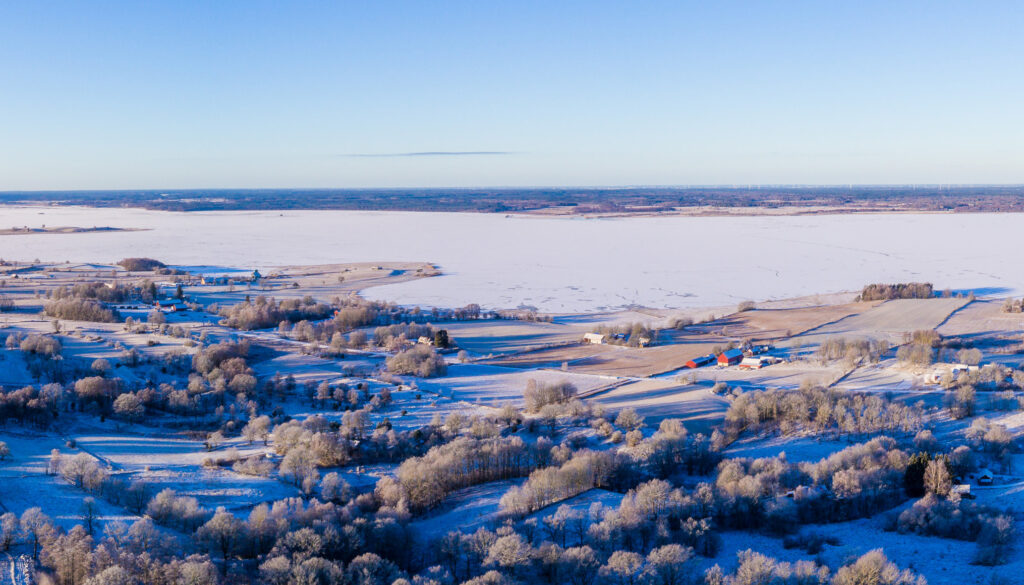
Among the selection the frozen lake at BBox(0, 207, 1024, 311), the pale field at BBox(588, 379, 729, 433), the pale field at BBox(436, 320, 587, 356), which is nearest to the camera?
the pale field at BBox(588, 379, 729, 433)

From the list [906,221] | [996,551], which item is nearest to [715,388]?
[996,551]


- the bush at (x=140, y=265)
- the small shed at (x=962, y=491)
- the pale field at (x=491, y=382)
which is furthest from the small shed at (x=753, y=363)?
the bush at (x=140, y=265)

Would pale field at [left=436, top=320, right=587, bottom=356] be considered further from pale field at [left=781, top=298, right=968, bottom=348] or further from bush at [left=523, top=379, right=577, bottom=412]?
pale field at [left=781, top=298, right=968, bottom=348]

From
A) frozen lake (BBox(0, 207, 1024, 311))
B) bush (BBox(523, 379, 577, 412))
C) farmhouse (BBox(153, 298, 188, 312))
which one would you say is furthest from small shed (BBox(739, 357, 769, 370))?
farmhouse (BBox(153, 298, 188, 312))

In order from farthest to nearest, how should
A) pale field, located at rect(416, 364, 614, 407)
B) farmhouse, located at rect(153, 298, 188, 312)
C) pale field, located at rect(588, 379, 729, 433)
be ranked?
1. farmhouse, located at rect(153, 298, 188, 312)
2. pale field, located at rect(416, 364, 614, 407)
3. pale field, located at rect(588, 379, 729, 433)

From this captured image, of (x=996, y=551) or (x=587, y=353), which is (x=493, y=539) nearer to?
(x=996, y=551)

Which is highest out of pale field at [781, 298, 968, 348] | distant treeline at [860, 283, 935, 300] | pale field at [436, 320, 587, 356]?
distant treeline at [860, 283, 935, 300]

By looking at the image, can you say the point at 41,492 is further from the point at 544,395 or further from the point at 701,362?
the point at 701,362
